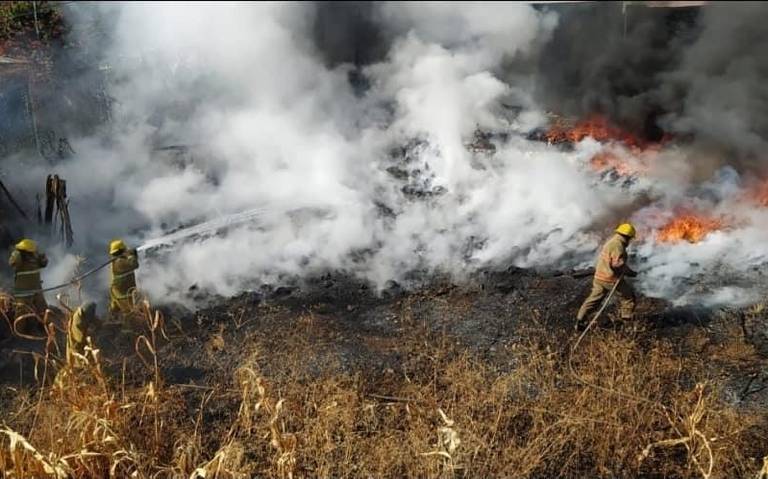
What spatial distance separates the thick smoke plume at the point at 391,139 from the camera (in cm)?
869

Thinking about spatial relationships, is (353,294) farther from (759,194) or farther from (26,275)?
(759,194)

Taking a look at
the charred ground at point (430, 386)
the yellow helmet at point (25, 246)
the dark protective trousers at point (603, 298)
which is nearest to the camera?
the charred ground at point (430, 386)

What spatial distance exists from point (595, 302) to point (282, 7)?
1088cm

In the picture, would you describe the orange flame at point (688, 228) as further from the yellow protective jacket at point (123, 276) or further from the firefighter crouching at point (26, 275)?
the firefighter crouching at point (26, 275)

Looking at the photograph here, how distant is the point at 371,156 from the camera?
11.4 metres

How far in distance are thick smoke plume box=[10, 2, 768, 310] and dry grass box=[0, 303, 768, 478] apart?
6.59 ft

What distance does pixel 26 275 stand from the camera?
7.13 metres

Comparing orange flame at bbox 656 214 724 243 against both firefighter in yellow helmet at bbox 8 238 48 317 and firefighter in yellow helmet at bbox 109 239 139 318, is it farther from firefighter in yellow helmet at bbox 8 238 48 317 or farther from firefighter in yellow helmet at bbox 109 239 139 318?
firefighter in yellow helmet at bbox 8 238 48 317

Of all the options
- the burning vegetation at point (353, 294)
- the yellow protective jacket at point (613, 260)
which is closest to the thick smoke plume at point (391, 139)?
the burning vegetation at point (353, 294)

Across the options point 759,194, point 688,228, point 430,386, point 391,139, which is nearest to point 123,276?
point 430,386

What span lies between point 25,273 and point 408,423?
4490 mm

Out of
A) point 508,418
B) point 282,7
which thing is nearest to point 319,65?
point 282,7

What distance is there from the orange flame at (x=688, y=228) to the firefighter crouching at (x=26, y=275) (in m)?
7.49

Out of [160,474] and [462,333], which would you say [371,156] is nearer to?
[462,333]
